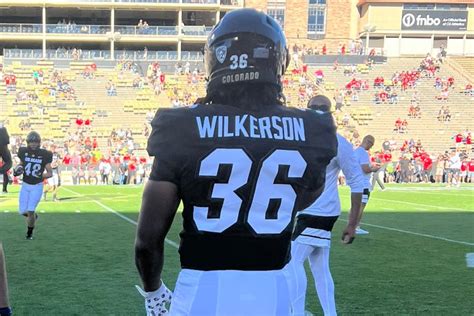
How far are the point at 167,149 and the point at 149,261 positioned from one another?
0.40 meters

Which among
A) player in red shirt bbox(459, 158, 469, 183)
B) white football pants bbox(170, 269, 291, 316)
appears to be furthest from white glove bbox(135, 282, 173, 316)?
player in red shirt bbox(459, 158, 469, 183)

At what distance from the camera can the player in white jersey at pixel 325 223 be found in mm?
4301

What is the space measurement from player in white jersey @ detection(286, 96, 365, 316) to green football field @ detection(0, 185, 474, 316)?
0.85m

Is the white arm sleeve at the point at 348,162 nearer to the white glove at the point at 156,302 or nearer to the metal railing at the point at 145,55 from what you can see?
the white glove at the point at 156,302

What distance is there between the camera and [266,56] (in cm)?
182

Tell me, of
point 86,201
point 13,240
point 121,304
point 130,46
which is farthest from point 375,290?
point 130,46

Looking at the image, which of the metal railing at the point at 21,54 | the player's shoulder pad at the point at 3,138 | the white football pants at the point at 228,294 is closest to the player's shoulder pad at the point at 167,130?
the white football pants at the point at 228,294

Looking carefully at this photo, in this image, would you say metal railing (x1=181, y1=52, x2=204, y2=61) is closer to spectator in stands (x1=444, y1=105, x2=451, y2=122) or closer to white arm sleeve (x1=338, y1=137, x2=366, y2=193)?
spectator in stands (x1=444, y1=105, x2=451, y2=122)

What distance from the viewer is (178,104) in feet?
96.2

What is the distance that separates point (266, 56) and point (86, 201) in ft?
48.1

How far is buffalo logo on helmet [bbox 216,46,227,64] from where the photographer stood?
1812 millimetres

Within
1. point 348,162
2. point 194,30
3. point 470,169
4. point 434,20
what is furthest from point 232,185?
point 434,20

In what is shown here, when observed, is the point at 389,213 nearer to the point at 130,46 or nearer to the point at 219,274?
the point at 219,274

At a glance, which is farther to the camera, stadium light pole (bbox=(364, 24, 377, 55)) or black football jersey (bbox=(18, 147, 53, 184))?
stadium light pole (bbox=(364, 24, 377, 55))
